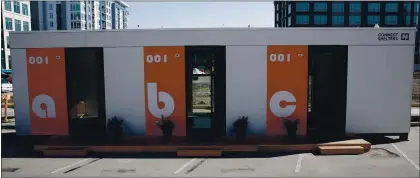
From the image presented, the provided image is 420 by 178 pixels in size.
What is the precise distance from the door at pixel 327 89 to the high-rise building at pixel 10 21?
4908cm

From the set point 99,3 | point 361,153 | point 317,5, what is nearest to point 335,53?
point 361,153

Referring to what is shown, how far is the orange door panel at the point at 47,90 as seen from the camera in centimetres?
1325

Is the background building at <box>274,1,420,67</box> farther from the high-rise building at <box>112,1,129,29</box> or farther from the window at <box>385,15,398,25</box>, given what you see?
the high-rise building at <box>112,1,129,29</box>

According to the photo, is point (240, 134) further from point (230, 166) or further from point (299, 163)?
point (299, 163)

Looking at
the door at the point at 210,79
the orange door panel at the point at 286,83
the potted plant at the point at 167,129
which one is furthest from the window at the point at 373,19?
the potted plant at the point at 167,129

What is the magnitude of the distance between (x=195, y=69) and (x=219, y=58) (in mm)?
1123

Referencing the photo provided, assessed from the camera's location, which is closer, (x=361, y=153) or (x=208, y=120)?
(x=361, y=153)

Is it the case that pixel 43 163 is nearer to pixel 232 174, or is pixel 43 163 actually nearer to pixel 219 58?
pixel 232 174

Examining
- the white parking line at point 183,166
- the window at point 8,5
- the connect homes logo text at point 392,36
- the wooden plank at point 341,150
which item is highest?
the window at point 8,5

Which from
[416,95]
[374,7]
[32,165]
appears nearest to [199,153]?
[32,165]

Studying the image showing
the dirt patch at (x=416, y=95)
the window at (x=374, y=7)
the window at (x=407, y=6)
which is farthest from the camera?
the window at (x=407, y=6)

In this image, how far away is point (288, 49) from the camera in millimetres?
12984

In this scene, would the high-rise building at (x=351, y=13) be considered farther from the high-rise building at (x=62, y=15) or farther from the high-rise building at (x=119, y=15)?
the high-rise building at (x=119, y=15)

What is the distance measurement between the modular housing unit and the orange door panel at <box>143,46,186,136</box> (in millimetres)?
39
